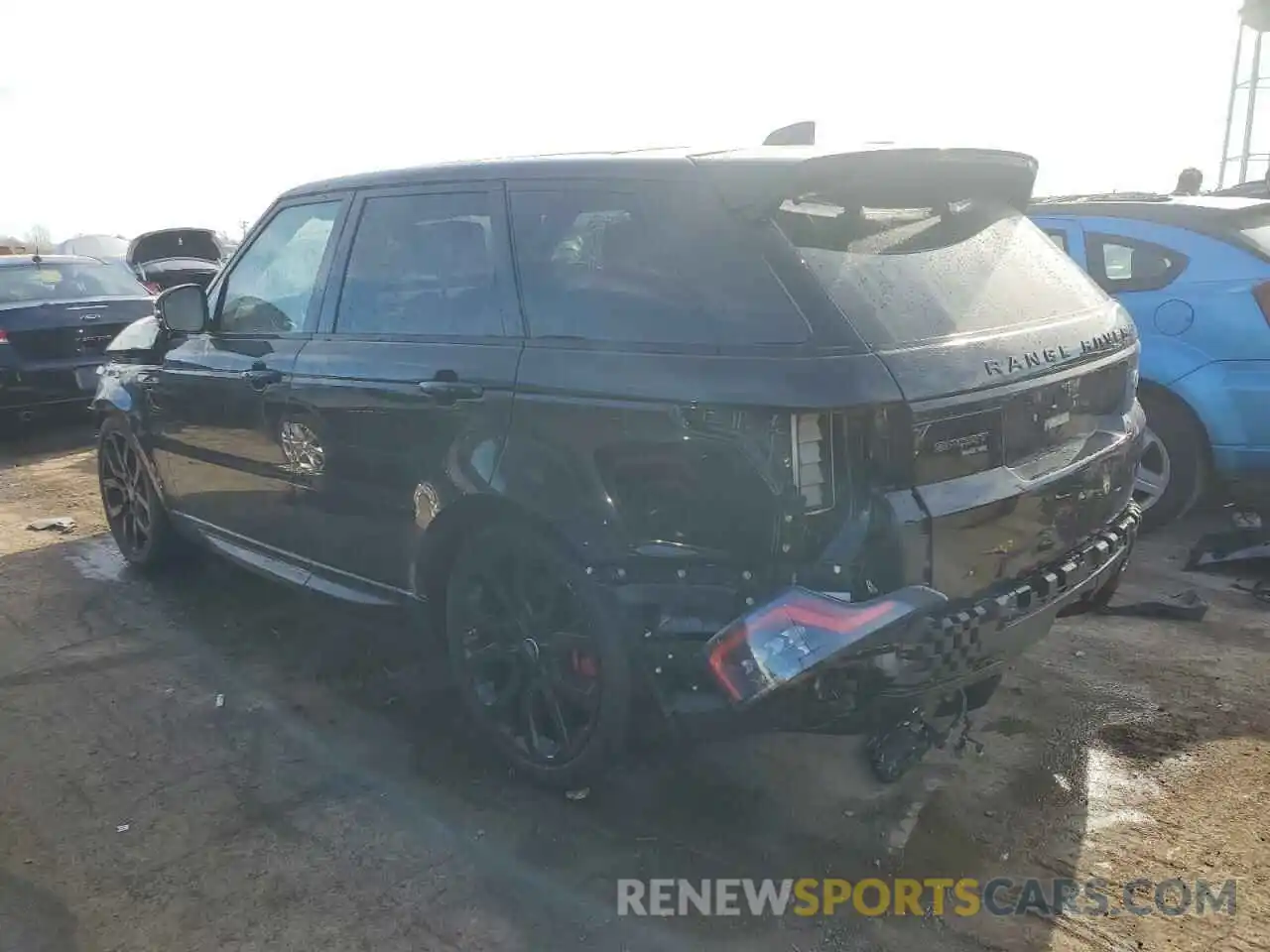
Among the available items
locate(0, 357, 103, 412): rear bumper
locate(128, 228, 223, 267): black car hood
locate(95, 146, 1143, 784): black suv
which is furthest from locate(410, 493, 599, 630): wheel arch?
locate(128, 228, 223, 267): black car hood

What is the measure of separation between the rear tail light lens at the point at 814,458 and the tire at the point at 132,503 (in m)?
3.71

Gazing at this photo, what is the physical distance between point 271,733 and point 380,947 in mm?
1276

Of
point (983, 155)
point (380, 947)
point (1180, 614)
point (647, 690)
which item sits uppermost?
point (983, 155)

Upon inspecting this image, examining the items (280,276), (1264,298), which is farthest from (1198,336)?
(280,276)

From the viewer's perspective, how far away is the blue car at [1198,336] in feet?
15.7

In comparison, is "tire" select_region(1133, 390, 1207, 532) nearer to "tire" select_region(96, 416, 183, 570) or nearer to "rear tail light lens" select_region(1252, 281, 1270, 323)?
"rear tail light lens" select_region(1252, 281, 1270, 323)

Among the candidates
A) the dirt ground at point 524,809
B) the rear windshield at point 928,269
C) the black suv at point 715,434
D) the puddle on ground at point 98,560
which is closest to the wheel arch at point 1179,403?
the dirt ground at point 524,809

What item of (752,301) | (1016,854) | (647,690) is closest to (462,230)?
(752,301)

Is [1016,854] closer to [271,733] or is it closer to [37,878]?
[271,733]

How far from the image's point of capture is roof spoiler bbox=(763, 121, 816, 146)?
322 centimetres

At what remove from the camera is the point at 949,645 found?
93.4 inches

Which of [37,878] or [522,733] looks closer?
[37,878]

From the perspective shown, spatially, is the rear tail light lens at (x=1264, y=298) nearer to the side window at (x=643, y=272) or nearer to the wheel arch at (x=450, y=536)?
the side window at (x=643, y=272)

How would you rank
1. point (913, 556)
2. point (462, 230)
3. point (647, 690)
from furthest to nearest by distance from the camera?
point (462, 230) → point (647, 690) → point (913, 556)
